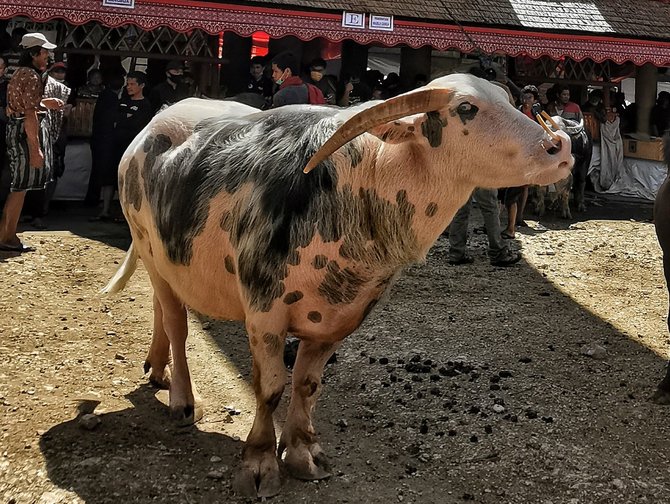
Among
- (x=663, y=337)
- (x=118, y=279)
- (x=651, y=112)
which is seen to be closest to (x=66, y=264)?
(x=118, y=279)

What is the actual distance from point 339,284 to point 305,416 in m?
0.83

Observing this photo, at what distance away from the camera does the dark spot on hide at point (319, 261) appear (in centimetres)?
327

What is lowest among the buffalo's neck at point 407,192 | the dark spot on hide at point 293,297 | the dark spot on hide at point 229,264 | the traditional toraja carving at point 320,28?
the dark spot on hide at point 293,297

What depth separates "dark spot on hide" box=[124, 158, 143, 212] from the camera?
4.07 meters

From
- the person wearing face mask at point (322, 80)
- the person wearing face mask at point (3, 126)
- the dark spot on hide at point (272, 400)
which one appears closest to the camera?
the dark spot on hide at point (272, 400)

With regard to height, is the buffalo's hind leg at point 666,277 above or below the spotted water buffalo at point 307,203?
below

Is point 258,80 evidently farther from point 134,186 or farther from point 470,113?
point 470,113

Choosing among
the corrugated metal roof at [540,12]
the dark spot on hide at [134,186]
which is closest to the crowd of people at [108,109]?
the corrugated metal roof at [540,12]

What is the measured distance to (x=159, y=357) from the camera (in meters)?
4.70

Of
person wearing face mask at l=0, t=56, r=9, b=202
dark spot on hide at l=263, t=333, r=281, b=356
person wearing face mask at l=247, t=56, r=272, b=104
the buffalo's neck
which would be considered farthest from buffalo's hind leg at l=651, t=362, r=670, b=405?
person wearing face mask at l=247, t=56, r=272, b=104

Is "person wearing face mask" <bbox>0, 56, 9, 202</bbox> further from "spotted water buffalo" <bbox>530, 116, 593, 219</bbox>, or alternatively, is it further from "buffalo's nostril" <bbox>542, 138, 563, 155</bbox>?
"buffalo's nostril" <bbox>542, 138, 563, 155</bbox>

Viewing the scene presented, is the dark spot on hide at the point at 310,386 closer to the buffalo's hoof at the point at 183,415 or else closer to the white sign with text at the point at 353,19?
the buffalo's hoof at the point at 183,415

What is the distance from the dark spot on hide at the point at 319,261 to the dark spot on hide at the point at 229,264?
1.47 feet

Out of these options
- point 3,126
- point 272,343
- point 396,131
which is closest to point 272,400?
point 272,343
